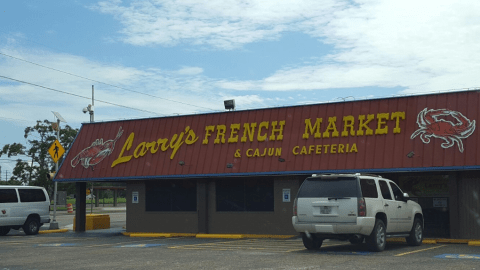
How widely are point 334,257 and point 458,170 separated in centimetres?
755

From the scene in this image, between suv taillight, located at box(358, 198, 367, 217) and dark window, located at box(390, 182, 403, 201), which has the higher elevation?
dark window, located at box(390, 182, 403, 201)

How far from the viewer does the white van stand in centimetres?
2773

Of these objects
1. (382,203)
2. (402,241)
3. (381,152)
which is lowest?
(402,241)

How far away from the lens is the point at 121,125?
1113 inches

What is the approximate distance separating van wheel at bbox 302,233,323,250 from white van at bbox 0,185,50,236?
54.2 feet

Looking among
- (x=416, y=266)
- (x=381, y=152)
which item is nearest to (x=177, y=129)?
(x=381, y=152)

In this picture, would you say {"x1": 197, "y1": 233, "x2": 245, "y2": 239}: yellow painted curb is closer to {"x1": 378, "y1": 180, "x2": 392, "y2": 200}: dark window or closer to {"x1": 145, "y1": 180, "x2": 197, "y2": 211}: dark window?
{"x1": 145, "y1": 180, "x2": 197, "y2": 211}: dark window

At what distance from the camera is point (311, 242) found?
16703 millimetres

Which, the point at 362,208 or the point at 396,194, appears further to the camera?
the point at 396,194

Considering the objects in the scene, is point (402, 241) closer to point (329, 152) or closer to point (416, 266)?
point (329, 152)

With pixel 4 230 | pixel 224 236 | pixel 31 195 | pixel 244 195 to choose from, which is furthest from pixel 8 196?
pixel 244 195

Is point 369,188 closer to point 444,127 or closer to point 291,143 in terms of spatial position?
point 444,127

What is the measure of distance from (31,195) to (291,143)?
44.1 feet

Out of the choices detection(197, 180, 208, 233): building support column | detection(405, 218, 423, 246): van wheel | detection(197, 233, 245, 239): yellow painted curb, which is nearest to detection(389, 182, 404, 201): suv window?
detection(405, 218, 423, 246): van wheel
